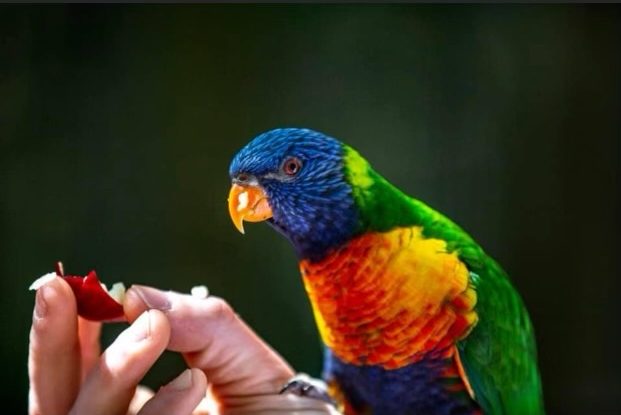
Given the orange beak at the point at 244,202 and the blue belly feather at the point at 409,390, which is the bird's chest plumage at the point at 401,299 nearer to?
the blue belly feather at the point at 409,390

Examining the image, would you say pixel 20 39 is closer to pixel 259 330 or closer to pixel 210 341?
pixel 210 341

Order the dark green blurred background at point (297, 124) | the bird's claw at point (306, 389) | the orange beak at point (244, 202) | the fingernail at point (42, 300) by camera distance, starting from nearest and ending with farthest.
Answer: the fingernail at point (42, 300) → the orange beak at point (244, 202) → the bird's claw at point (306, 389) → the dark green blurred background at point (297, 124)

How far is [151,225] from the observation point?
135 centimetres

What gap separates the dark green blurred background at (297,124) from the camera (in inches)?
47.7

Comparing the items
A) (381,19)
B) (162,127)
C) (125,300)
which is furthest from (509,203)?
Result: (125,300)

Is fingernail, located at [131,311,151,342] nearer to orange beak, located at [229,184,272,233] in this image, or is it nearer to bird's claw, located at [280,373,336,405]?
orange beak, located at [229,184,272,233]

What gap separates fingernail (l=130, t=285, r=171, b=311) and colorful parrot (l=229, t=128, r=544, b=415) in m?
0.12

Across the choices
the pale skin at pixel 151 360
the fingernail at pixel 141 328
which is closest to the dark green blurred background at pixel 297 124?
the pale skin at pixel 151 360

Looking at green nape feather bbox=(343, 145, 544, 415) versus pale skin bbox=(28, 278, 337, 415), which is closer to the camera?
pale skin bbox=(28, 278, 337, 415)

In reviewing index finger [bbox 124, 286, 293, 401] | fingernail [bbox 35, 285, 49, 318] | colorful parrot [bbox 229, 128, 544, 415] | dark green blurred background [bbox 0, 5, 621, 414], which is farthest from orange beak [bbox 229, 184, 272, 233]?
dark green blurred background [bbox 0, 5, 621, 414]

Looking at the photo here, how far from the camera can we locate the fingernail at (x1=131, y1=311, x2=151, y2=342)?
0.68 meters

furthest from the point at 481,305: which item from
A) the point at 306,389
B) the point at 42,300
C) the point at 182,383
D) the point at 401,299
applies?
the point at 42,300

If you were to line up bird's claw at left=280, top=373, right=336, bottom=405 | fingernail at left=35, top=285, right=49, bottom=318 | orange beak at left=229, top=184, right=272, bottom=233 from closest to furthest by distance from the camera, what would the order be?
fingernail at left=35, top=285, right=49, bottom=318 → orange beak at left=229, top=184, right=272, bottom=233 → bird's claw at left=280, top=373, right=336, bottom=405

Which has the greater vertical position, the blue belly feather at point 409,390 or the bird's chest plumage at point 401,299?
the bird's chest plumage at point 401,299
